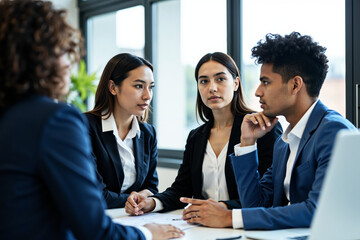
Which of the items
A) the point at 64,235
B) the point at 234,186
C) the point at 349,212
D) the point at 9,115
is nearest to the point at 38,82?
the point at 9,115

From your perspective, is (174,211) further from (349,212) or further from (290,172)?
(349,212)

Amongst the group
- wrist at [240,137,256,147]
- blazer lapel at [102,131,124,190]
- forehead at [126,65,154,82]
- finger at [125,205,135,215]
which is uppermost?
forehead at [126,65,154,82]

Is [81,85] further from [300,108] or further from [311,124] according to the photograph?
[311,124]

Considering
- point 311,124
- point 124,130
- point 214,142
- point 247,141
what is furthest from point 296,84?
point 124,130

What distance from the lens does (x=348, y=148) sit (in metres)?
1.06

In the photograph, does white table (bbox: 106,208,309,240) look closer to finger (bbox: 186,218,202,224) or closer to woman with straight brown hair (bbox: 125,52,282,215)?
finger (bbox: 186,218,202,224)

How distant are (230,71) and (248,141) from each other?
65 centimetres

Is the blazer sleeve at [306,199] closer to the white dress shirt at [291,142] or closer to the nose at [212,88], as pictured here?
the white dress shirt at [291,142]

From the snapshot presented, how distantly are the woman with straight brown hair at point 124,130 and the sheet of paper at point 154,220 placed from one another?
1.51 feet

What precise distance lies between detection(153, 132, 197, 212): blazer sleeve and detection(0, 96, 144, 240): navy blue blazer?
1041 millimetres

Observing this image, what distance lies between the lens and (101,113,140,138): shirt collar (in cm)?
240

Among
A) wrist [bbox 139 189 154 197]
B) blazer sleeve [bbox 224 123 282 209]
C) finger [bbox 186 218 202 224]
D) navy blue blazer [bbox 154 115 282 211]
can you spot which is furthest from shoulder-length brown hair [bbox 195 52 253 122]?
finger [bbox 186 218 202 224]

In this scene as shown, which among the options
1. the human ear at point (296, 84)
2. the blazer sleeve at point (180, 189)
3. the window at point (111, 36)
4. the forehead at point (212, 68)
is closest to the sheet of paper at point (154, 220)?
the blazer sleeve at point (180, 189)

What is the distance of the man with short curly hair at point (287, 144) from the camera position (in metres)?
1.48
